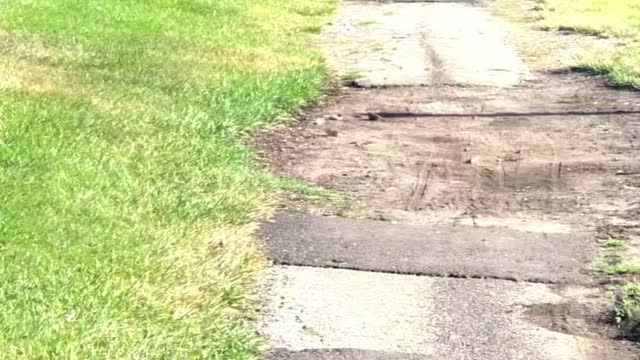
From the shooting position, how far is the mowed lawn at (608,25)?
13.7 metres

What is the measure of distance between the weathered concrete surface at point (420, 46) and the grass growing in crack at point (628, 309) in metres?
6.69

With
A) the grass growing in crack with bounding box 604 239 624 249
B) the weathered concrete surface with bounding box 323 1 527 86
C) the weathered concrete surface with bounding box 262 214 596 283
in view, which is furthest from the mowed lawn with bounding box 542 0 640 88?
the weathered concrete surface with bounding box 262 214 596 283

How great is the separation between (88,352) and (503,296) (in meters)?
2.16

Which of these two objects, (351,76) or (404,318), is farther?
(351,76)

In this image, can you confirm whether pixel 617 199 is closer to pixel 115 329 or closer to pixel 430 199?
pixel 430 199

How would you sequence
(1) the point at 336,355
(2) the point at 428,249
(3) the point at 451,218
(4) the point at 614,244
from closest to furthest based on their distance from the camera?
(1) the point at 336,355, (2) the point at 428,249, (4) the point at 614,244, (3) the point at 451,218

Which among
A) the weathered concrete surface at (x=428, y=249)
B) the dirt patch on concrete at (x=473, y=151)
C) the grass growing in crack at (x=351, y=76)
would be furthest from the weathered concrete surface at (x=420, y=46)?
the weathered concrete surface at (x=428, y=249)

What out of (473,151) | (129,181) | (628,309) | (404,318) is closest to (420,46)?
(473,151)

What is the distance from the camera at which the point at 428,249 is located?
7555 mm

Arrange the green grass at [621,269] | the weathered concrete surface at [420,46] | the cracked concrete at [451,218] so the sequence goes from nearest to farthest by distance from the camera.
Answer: the cracked concrete at [451,218] → the green grass at [621,269] → the weathered concrete surface at [420,46]

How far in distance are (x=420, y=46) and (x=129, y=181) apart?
842 cm

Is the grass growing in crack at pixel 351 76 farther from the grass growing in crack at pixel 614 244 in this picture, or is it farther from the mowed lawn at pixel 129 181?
the grass growing in crack at pixel 614 244

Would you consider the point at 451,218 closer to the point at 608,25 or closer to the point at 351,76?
the point at 351,76

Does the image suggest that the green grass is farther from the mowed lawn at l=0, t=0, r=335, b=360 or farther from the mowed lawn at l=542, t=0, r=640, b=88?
the mowed lawn at l=542, t=0, r=640, b=88
